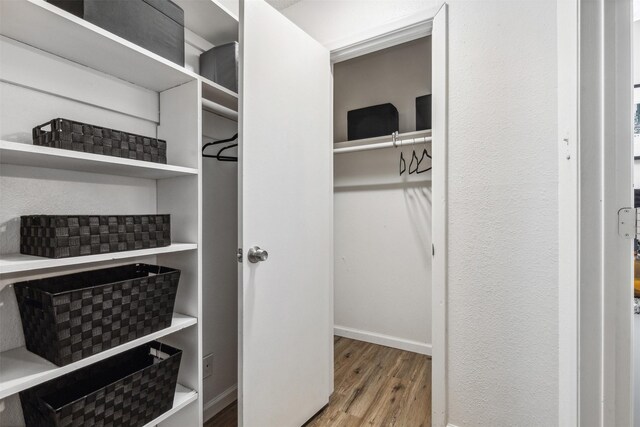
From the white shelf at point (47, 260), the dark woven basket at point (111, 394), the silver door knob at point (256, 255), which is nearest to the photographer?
the white shelf at point (47, 260)

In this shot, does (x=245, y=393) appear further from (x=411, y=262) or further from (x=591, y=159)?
(x=411, y=262)

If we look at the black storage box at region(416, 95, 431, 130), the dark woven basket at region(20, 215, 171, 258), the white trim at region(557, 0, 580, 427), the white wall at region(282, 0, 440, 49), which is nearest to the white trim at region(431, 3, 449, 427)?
the white wall at region(282, 0, 440, 49)

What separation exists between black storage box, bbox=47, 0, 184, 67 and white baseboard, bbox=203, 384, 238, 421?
1555mm

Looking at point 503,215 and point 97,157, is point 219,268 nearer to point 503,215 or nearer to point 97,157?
point 97,157

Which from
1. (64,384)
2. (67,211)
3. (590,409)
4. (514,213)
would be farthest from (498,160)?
(64,384)

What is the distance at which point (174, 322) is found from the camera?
3.48 feet

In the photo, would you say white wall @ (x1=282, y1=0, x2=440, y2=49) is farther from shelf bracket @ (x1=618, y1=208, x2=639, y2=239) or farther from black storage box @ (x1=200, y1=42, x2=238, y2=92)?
shelf bracket @ (x1=618, y1=208, x2=639, y2=239)

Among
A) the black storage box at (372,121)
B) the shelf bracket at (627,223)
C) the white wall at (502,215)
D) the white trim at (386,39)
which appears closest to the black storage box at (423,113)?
the black storage box at (372,121)

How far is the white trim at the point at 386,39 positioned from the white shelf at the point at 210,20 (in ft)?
1.86

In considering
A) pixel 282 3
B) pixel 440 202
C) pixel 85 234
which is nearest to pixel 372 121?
pixel 282 3

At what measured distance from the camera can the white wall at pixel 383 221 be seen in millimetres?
2279

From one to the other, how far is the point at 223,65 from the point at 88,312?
114cm

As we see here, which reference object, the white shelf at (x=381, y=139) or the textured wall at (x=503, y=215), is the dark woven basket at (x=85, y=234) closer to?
the textured wall at (x=503, y=215)

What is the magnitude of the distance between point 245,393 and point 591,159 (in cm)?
134
